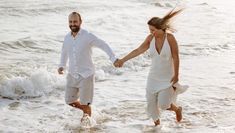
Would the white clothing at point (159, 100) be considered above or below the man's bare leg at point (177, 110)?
above

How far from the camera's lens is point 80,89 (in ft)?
23.1

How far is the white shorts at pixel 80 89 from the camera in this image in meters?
6.97

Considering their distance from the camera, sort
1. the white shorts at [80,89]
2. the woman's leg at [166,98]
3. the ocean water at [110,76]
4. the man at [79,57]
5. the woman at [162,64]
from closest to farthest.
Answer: the woman at [162,64]
the woman's leg at [166,98]
the man at [79,57]
the white shorts at [80,89]
the ocean water at [110,76]

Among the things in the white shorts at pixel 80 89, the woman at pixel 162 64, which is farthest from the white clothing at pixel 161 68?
the white shorts at pixel 80 89

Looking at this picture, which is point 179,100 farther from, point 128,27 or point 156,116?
point 128,27

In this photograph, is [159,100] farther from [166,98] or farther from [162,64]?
[162,64]

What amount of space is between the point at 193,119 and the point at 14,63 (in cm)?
573

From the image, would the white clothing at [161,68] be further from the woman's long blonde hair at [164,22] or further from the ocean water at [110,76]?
the ocean water at [110,76]

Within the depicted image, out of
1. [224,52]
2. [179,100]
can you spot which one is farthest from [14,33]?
[179,100]

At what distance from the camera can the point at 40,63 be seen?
12.3 meters

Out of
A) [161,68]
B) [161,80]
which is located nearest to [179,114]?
[161,80]

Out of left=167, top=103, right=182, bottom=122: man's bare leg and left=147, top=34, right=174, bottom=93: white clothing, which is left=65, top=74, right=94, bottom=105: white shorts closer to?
left=147, top=34, right=174, bottom=93: white clothing

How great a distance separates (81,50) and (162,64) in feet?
3.66

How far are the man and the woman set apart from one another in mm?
608
